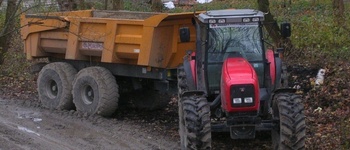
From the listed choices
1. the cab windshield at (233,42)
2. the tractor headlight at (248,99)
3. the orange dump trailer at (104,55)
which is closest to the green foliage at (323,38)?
the orange dump trailer at (104,55)

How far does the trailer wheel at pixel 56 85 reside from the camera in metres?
13.9

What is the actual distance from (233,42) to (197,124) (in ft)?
5.34

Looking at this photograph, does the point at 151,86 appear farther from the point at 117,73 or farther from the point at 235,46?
the point at 235,46

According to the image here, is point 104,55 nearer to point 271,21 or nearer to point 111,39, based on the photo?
point 111,39

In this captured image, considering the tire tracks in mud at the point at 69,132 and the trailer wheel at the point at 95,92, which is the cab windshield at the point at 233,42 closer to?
the tire tracks in mud at the point at 69,132

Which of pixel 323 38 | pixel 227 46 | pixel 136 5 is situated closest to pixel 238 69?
pixel 227 46

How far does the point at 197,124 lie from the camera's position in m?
8.99

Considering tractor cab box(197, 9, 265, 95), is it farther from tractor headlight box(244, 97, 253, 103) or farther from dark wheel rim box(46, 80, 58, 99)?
dark wheel rim box(46, 80, 58, 99)

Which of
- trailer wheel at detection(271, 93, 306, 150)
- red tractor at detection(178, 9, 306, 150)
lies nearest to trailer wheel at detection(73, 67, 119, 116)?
red tractor at detection(178, 9, 306, 150)

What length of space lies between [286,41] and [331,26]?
7.85 feet

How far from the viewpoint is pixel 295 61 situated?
613 inches

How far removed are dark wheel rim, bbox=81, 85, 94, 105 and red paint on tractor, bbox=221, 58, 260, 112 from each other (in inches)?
176

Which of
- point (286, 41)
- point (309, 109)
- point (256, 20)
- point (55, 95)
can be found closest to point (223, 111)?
point (256, 20)

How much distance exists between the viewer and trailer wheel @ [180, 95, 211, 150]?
354 inches
